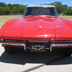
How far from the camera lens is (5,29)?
273 cm

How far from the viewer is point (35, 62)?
2762 mm

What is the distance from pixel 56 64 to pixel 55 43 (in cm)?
56

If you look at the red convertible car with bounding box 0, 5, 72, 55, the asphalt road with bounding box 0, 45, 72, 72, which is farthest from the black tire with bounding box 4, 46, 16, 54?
the red convertible car with bounding box 0, 5, 72, 55

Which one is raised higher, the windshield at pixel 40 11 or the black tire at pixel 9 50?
the windshield at pixel 40 11

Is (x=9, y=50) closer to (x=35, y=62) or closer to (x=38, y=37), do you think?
(x=35, y=62)

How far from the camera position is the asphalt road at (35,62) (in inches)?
95.3

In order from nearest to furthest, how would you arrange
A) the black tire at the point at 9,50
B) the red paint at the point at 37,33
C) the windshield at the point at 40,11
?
the red paint at the point at 37,33 < the black tire at the point at 9,50 < the windshield at the point at 40,11

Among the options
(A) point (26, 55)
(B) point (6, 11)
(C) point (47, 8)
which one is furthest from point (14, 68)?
(B) point (6, 11)

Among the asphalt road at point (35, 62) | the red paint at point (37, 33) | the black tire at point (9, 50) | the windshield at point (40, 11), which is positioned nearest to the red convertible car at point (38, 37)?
the red paint at point (37, 33)

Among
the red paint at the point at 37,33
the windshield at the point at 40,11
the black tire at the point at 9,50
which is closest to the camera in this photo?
the red paint at the point at 37,33

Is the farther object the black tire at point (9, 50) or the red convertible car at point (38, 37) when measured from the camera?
the black tire at point (9, 50)

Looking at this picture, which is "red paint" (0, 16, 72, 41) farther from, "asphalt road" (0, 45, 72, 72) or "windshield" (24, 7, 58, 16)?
"windshield" (24, 7, 58, 16)

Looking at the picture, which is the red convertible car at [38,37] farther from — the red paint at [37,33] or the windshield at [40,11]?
the windshield at [40,11]

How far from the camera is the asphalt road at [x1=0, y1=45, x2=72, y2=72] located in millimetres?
2420
